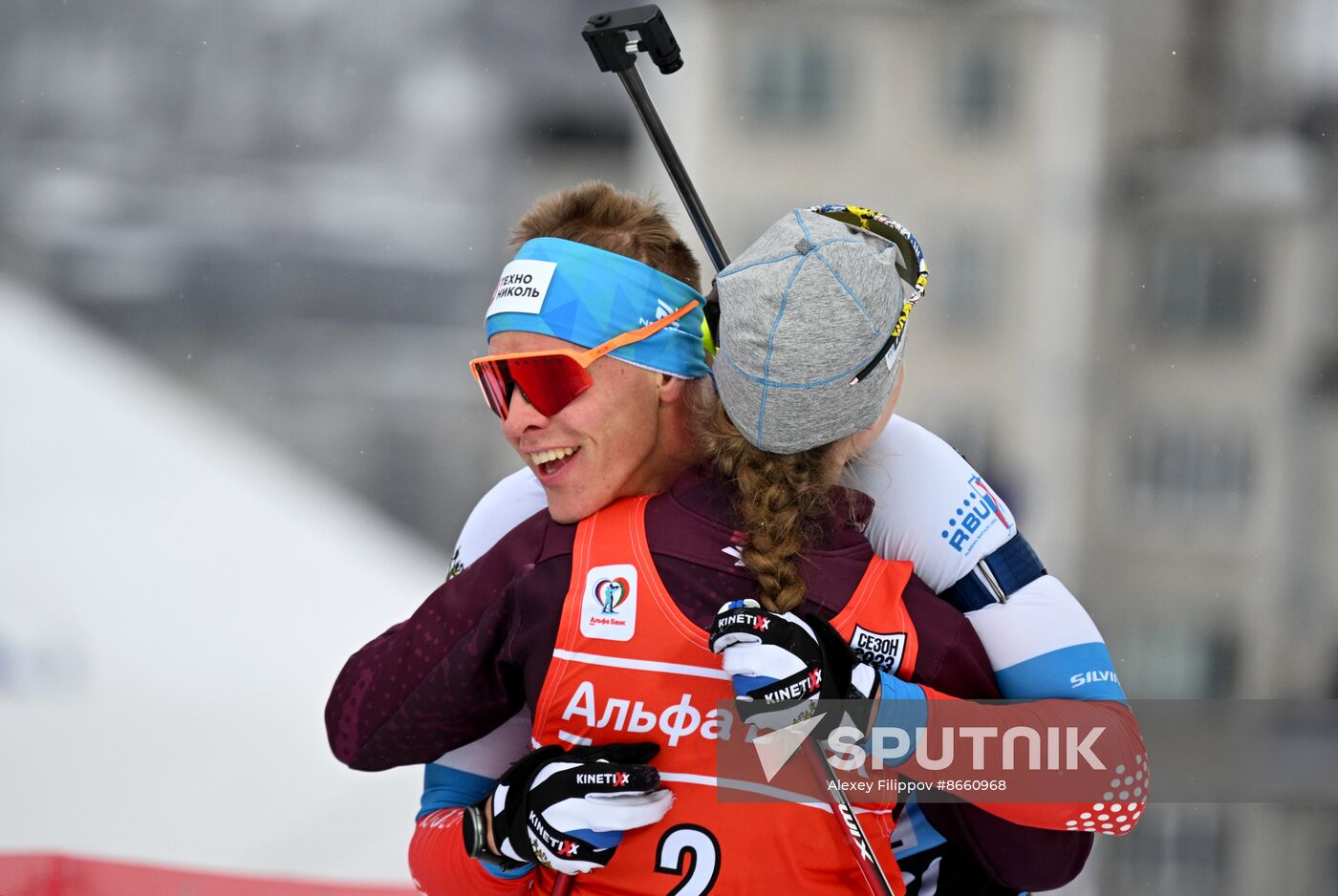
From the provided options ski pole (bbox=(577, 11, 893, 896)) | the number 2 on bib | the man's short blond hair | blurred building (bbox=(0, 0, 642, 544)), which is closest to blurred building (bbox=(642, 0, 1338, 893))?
blurred building (bbox=(0, 0, 642, 544))

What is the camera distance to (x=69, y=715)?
17.9ft

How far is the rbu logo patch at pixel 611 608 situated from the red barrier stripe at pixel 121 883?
1177 mm

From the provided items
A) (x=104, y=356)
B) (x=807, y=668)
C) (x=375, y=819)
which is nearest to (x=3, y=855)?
(x=807, y=668)

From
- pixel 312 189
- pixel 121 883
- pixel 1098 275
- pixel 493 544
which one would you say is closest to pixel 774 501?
pixel 493 544

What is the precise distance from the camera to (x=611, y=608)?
984 millimetres

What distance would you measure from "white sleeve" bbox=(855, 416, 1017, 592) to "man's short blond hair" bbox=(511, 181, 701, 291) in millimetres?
254

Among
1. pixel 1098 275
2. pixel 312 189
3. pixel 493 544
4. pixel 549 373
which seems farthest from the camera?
pixel 312 189

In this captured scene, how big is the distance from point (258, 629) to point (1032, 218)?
55.8ft

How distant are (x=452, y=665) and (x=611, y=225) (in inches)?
16.7

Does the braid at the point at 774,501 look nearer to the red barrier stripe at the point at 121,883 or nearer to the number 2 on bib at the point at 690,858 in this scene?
the number 2 on bib at the point at 690,858

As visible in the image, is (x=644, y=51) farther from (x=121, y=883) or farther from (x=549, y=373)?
(x=121, y=883)

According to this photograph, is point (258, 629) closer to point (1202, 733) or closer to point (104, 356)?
point (104, 356)

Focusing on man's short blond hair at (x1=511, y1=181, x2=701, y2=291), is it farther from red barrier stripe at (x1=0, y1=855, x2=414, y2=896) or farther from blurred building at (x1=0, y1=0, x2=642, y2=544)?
blurred building at (x1=0, y1=0, x2=642, y2=544)

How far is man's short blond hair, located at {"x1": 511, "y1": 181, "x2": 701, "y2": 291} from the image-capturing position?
1.20m
